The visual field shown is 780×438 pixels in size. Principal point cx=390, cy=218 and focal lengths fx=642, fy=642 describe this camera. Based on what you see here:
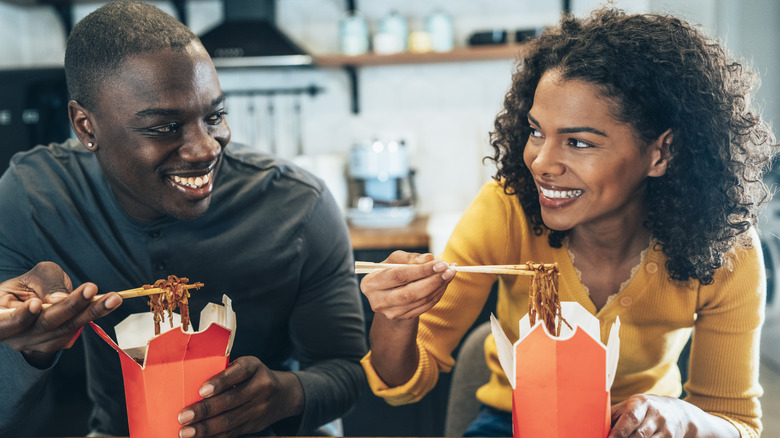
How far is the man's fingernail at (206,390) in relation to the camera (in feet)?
2.78

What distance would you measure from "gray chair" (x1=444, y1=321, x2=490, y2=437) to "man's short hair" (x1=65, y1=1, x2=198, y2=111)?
2.72ft

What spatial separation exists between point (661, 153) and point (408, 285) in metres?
0.49

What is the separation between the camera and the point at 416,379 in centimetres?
110

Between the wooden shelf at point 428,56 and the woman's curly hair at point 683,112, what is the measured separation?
158 cm

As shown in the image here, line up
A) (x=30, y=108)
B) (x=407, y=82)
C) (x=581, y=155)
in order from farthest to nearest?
(x=407, y=82) → (x=30, y=108) → (x=581, y=155)

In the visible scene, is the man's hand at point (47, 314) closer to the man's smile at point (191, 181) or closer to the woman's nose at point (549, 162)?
the man's smile at point (191, 181)

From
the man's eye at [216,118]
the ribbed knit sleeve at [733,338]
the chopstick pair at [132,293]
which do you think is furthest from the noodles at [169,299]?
the ribbed knit sleeve at [733,338]

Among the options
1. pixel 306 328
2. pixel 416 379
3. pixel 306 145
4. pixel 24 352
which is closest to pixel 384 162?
pixel 306 145

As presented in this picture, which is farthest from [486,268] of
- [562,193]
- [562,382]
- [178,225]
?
[178,225]

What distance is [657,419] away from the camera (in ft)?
2.84

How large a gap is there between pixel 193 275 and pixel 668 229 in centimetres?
87

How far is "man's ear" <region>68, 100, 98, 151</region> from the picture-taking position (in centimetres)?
113

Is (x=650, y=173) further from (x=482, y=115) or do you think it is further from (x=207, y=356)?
(x=482, y=115)

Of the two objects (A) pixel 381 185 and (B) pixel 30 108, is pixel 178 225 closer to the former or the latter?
(A) pixel 381 185
